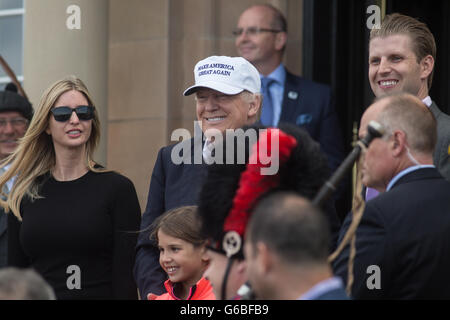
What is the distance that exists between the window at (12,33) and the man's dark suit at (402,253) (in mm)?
6389

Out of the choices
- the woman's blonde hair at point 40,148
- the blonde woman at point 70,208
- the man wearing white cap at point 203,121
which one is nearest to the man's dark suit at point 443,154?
the man wearing white cap at point 203,121

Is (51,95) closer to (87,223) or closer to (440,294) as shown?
(87,223)

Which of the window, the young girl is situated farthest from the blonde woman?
the window

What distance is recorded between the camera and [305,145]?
3.70 m

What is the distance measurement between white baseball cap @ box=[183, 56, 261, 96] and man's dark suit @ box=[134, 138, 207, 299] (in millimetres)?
352

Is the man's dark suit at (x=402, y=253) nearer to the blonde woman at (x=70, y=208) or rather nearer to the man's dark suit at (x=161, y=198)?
the man's dark suit at (x=161, y=198)

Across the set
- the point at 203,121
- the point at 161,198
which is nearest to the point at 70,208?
the point at 161,198

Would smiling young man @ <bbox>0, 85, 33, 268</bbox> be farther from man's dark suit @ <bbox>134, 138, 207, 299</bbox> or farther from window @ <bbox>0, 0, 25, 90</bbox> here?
window @ <bbox>0, 0, 25, 90</bbox>

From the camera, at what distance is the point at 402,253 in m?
3.98

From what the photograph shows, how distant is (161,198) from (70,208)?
1.83ft

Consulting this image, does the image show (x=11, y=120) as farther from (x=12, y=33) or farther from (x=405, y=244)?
(x=405, y=244)

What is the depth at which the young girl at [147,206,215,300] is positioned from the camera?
17.1 ft

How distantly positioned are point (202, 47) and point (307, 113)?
1.38 m
